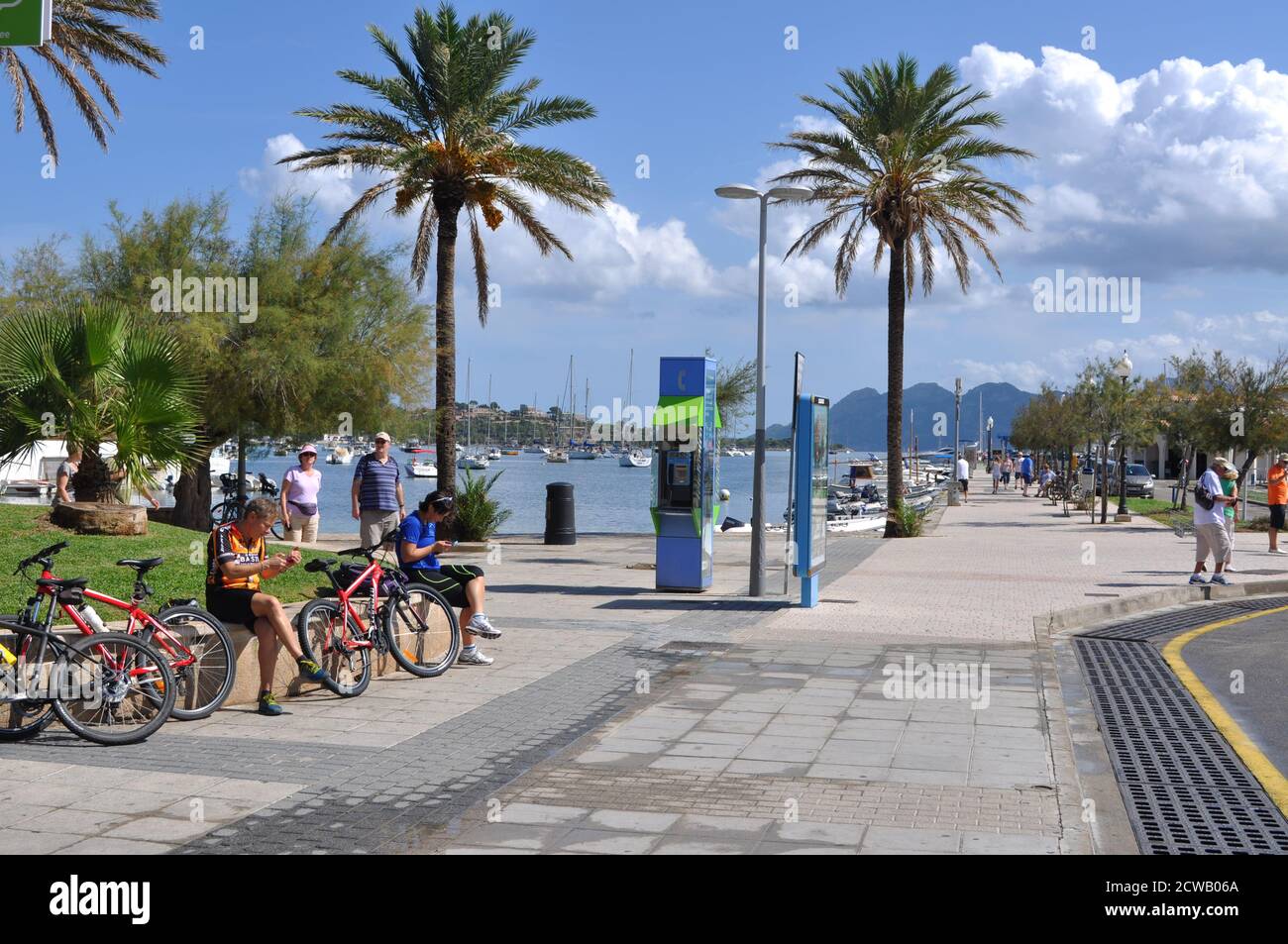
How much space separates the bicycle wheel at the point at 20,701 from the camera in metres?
7.34

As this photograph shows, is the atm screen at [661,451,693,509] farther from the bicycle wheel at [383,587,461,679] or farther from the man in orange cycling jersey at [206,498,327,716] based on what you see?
the man in orange cycling jersey at [206,498,327,716]

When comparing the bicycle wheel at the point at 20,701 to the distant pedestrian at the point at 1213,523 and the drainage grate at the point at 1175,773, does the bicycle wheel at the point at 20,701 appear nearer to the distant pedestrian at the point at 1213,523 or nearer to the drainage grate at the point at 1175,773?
the drainage grate at the point at 1175,773

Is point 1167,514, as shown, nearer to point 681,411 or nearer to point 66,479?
point 681,411

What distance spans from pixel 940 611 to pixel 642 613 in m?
3.41

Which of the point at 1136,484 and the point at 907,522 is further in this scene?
the point at 1136,484

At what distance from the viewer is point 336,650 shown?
920 cm

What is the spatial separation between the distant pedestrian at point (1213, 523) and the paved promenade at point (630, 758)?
18.4 ft

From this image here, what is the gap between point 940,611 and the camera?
48.5 feet

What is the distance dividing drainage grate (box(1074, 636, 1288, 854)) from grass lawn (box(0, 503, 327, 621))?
661cm

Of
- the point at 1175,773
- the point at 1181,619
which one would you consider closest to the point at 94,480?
the point at 1175,773

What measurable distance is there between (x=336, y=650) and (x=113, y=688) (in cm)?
190

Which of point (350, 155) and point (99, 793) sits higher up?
point (350, 155)
